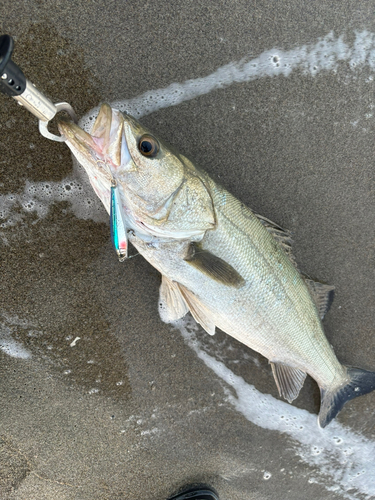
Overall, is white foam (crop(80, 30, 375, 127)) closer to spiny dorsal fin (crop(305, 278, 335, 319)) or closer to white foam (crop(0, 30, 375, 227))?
white foam (crop(0, 30, 375, 227))

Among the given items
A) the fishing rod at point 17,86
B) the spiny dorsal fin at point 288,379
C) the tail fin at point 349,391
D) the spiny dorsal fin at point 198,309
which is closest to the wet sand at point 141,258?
the tail fin at point 349,391

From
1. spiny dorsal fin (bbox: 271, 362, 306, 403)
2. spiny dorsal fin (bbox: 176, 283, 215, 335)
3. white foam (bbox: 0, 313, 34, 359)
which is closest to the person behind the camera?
spiny dorsal fin (bbox: 176, 283, 215, 335)

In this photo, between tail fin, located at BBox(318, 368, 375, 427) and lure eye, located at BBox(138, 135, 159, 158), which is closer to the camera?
lure eye, located at BBox(138, 135, 159, 158)

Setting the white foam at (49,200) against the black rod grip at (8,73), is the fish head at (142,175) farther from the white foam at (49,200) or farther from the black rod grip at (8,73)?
the white foam at (49,200)

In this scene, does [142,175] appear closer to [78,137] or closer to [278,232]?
[78,137]

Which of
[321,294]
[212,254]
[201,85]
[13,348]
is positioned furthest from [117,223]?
[321,294]

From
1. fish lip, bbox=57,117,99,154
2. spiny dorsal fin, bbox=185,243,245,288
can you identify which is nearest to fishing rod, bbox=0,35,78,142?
fish lip, bbox=57,117,99,154

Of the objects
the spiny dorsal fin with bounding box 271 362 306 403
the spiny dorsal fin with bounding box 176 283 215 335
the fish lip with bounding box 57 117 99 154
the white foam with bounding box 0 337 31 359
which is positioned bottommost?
the white foam with bounding box 0 337 31 359

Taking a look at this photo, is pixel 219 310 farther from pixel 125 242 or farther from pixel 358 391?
pixel 358 391
